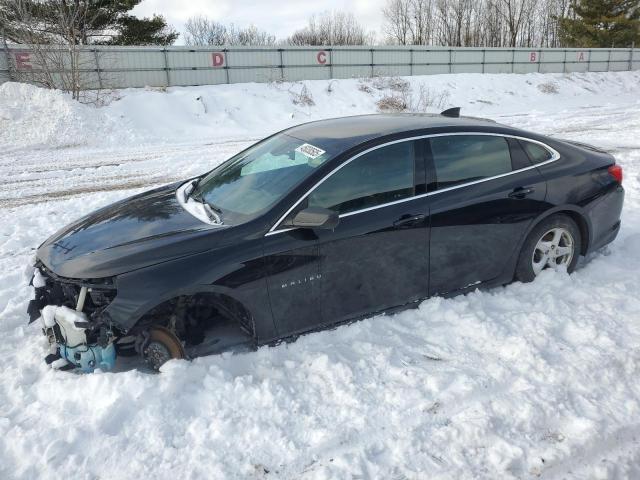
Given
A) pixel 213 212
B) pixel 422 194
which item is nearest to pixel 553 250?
pixel 422 194

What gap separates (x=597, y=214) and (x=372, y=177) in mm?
2245

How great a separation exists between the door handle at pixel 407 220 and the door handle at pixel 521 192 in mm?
899

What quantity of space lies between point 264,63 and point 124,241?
21.0 meters

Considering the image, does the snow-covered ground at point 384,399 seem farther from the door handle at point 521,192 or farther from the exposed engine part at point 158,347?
the door handle at point 521,192

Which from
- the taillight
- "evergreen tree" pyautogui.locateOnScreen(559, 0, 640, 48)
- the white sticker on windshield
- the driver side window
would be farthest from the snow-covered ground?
"evergreen tree" pyautogui.locateOnScreen(559, 0, 640, 48)

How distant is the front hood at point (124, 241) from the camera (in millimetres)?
3014

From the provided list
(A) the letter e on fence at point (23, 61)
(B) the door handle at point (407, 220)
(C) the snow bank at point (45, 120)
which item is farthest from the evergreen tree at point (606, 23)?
(B) the door handle at point (407, 220)

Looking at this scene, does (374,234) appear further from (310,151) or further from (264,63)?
(264,63)

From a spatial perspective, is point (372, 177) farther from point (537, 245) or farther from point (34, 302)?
point (34, 302)

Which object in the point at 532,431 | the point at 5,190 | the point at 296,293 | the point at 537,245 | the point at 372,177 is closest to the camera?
the point at 532,431

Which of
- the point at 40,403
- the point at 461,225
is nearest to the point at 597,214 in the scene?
the point at 461,225

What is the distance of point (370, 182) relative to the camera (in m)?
3.55

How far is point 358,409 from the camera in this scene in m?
2.87

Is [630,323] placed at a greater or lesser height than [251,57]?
lesser
